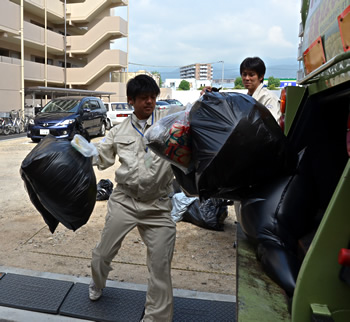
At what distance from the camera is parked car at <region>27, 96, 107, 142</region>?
38.9 feet

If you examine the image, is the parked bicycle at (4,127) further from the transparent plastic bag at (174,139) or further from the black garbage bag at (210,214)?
the transparent plastic bag at (174,139)

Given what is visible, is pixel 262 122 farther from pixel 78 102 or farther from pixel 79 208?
pixel 78 102

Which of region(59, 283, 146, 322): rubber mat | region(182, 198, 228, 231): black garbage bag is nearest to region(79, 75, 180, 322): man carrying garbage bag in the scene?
region(59, 283, 146, 322): rubber mat

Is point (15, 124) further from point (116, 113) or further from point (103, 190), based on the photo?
point (103, 190)

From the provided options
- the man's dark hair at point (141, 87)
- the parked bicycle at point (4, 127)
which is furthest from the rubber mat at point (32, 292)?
the parked bicycle at point (4, 127)

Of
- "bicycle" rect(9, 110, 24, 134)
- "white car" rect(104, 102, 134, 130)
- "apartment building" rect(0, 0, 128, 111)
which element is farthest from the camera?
"apartment building" rect(0, 0, 128, 111)

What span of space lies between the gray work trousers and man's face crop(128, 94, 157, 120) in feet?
1.87

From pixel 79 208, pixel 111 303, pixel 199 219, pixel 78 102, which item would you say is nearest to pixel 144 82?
pixel 79 208

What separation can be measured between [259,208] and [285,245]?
0.72 feet

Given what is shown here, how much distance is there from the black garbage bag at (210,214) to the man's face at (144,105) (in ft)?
6.67

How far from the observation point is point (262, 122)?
5.90 feet

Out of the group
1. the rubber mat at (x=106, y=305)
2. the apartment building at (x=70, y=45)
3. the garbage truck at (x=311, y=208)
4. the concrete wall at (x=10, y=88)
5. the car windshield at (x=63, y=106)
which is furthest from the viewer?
the apartment building at (x=70, y=45)

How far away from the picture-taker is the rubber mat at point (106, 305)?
8.77 feet

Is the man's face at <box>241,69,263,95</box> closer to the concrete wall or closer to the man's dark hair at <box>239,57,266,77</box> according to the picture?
the man's dark hair at <box>239,57,266,77</box>
